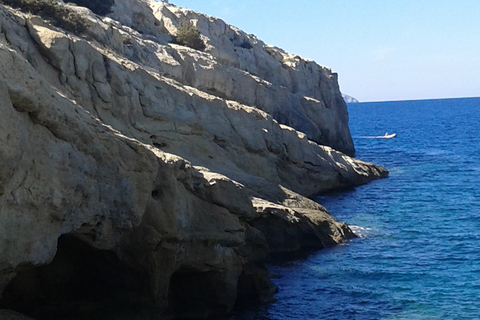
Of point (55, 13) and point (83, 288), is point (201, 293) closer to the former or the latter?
point (83, 288)

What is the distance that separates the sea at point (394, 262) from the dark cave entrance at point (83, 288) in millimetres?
3409

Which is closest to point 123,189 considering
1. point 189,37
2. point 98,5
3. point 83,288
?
point 83,288

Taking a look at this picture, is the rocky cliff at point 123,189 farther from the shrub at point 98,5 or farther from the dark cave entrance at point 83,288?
the shrub at point 98,5

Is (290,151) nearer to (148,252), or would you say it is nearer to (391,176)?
(391,176)

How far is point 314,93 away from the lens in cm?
6012

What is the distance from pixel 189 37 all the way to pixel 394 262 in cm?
2728

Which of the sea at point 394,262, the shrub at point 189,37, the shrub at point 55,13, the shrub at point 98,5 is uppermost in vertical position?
the shrub at point 98,5

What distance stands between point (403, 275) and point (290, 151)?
1554cm

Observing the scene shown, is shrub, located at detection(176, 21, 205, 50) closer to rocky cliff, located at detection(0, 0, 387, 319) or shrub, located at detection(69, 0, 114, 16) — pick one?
shrub, located at detection(69, 0, 114, 16)

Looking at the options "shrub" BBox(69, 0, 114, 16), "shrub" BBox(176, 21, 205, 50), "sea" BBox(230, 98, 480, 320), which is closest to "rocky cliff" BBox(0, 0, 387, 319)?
"sea" BBox(230, 98, 480, 320)

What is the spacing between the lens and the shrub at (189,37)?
4659 cm

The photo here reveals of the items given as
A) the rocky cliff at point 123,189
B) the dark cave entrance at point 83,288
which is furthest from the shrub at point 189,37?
the dark cave entrance at point 83,288

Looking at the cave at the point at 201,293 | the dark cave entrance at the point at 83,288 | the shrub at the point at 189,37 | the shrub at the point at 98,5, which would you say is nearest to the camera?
the dark cave entrance at the point at 83,288

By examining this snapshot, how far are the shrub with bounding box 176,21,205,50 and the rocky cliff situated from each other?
372 inches
